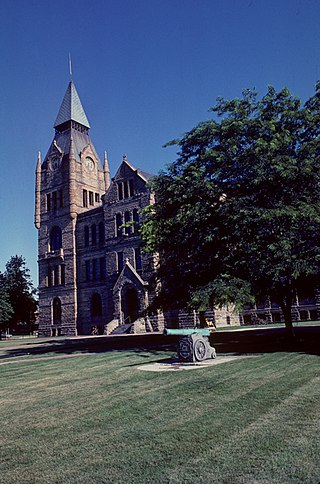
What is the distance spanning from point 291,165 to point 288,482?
43.2 feet

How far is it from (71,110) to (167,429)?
184ft

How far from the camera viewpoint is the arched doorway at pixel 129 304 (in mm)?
41781

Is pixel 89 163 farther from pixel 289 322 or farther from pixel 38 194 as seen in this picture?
pixel 289 322

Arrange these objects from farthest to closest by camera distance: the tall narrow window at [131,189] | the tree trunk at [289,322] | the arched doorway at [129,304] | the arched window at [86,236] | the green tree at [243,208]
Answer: the arched window at [86,236] < the tall narrow window at [131,189] < the arched doorway at [129,304] < the tree trunk at [289,322] < the green tree at [243,208]

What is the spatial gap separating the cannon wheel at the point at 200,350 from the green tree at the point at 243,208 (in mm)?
2288

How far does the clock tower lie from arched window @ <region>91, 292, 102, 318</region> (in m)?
2.42

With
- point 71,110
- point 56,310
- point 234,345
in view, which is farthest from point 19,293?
point 234,345

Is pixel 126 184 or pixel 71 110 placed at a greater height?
pixel 71 110

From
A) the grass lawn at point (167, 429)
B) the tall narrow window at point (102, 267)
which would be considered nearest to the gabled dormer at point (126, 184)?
the tall narrow window at point (102, 267)

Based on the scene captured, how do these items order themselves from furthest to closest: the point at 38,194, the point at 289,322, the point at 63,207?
1. the point at 38,194
2. the point at 63,207
3. the point at 289,322

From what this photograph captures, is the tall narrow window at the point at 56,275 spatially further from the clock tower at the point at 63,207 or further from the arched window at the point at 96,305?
the arched window at the point at 96,305

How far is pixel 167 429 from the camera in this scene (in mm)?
5551

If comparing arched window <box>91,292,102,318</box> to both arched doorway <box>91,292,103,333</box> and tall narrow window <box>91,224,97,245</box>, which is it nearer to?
arched doorway <box>91,292,103,333</box>

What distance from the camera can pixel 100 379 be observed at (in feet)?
33.5
